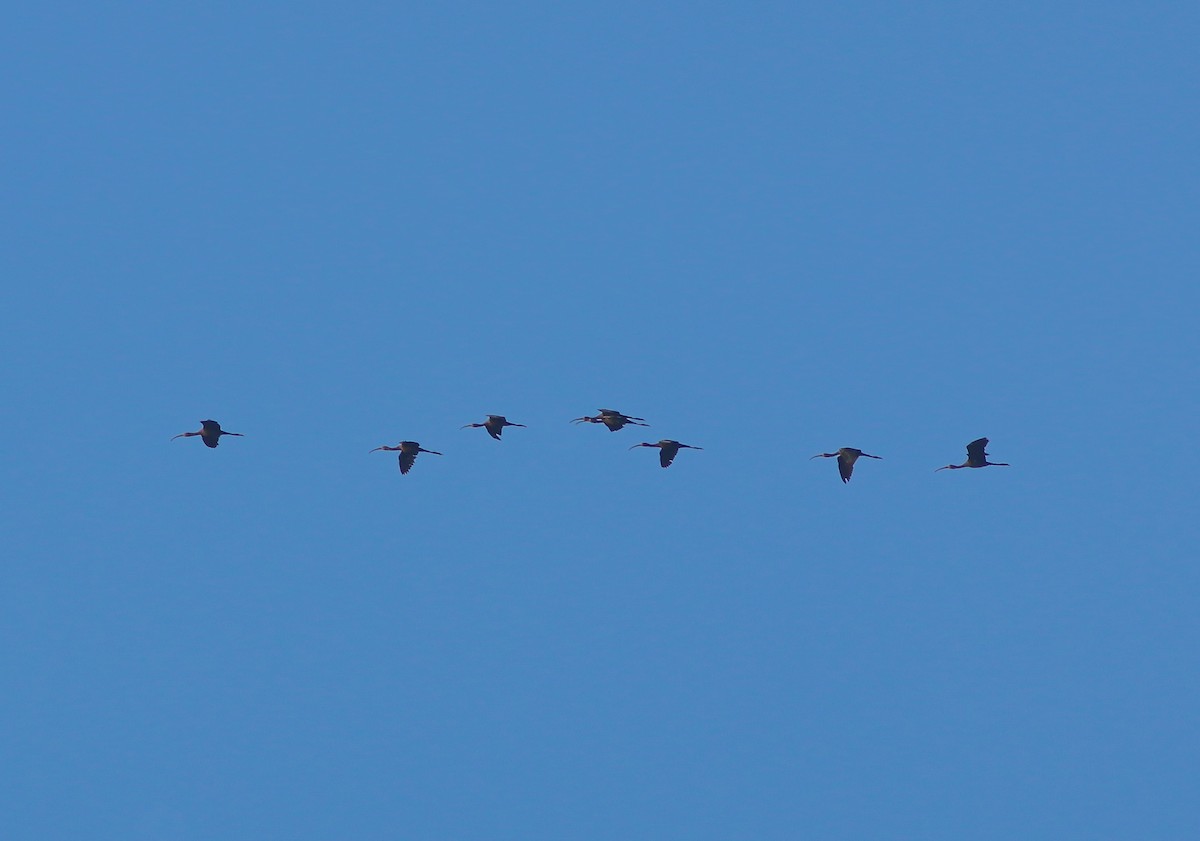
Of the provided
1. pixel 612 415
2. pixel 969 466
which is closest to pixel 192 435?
pixel 612 415

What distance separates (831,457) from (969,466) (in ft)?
13.5

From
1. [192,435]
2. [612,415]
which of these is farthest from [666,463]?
[192,435]

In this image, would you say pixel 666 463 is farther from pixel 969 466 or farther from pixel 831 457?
pixel 969 466

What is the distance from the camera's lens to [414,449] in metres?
67.9

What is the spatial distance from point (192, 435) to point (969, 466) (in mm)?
23749

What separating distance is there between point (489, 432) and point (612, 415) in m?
3.76

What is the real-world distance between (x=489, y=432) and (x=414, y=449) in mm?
2880

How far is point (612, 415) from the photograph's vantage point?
218 feet

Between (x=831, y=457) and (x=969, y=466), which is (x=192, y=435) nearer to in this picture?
(x=831, y=457)

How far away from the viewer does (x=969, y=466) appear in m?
65.1

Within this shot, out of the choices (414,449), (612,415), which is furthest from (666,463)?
(414,449)

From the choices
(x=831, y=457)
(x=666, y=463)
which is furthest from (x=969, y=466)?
(x=666, y=463)

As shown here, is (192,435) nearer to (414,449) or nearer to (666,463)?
(414,449)

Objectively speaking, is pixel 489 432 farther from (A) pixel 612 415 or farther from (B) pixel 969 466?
(B) pixel 969 466
